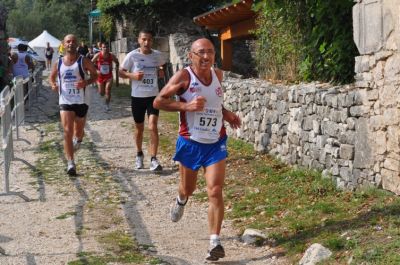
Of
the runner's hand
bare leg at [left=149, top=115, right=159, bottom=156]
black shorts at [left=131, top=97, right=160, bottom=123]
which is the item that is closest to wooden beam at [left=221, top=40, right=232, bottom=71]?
black shorts at [left=131, top=97, right=160, bottom=123]

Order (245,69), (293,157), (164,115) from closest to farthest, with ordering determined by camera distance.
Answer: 1. (293,157)
2. (164,115)
3. (245,69)

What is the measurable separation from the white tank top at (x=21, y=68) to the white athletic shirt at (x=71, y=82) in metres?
8.75

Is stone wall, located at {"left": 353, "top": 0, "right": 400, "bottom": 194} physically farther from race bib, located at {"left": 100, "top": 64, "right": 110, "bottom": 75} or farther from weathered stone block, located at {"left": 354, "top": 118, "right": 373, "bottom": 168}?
race bib, located at {"left": 100, "top": 64, "right": 110, "bottom": 75}

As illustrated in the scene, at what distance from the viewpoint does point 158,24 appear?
78.4 ft

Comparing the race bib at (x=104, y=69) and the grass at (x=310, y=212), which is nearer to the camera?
the grass at (x=310, y=212)

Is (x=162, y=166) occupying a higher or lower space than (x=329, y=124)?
lower

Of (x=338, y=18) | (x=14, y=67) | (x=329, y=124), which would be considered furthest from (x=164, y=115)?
(x=329, y=124)

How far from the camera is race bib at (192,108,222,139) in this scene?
617 cm

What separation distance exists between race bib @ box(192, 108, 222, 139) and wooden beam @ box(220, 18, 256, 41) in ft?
32.6

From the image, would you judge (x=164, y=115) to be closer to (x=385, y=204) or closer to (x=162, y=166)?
(x=162, y=166)

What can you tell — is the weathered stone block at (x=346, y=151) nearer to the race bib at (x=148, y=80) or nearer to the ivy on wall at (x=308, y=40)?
the ivy on wall at (x=308, y=40)

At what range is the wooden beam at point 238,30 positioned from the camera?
1662 cm

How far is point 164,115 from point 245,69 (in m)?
5.03

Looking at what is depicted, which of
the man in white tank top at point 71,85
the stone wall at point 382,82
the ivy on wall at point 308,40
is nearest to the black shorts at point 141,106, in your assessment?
the man in white tank top at point 71,85
